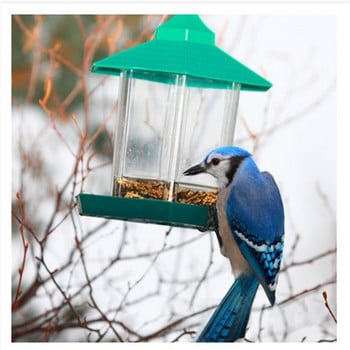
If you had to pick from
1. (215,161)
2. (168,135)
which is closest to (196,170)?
(215,161)

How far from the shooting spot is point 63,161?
3.15 m

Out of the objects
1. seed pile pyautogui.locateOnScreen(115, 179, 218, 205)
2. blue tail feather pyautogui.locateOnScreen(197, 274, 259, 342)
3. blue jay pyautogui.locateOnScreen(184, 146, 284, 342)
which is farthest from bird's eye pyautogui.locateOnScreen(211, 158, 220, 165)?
blue tail feather pyautogui.locateOnScreen(197, 274, 259, 342)

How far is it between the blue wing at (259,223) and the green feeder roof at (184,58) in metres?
0.22

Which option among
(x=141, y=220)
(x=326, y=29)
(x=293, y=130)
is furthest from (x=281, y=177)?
(x=141, y=220)

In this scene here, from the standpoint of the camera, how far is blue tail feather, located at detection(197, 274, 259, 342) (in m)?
2.04

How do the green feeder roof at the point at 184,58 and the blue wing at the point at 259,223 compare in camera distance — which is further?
the blue wing at the point at 259,223

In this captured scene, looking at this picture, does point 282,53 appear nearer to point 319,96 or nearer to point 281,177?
point 319,96

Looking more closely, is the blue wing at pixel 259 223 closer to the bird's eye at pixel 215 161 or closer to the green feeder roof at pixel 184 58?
the bird's eye at pixel 215 161

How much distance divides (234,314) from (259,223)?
24cm

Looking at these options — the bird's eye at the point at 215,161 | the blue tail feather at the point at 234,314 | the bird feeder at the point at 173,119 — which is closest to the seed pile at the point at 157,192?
the bird feeder at the point at 173,119

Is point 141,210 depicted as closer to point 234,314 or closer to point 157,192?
point 157,192

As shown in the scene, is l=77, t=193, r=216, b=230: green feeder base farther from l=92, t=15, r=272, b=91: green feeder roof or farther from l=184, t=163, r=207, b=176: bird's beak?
l=92, t=15, r=272, b=91: green feeder roof

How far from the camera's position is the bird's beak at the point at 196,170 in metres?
1.88

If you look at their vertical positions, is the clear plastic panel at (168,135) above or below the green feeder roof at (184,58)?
below
